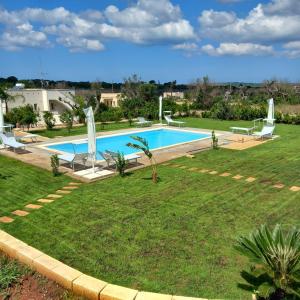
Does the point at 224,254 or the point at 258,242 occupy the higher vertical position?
the point at 258,242

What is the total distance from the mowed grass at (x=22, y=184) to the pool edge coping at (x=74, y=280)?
2702 mm

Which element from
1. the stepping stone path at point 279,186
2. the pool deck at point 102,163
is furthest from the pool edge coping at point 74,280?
the stepping stone path at point 279,186

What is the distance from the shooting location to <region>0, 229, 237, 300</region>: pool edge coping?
157 inches

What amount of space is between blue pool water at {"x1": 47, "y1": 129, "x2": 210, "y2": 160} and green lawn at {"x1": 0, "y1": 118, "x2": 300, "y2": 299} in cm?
568

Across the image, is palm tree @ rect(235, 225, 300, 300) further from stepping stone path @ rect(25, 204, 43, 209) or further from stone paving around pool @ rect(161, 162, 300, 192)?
stepping stone path @ rect(25, 204, 43, 209)

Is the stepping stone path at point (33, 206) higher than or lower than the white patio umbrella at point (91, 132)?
lower

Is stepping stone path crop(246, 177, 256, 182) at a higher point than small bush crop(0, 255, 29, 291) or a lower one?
lower

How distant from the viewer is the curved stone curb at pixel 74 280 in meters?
3.99

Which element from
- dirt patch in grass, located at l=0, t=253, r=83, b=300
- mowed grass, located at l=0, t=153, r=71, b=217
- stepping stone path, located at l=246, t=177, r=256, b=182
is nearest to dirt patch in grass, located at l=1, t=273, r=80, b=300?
dirt patch in grass, located at l=0, t=253, r=83, b=300

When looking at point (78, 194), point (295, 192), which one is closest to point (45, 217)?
point (78, 194)

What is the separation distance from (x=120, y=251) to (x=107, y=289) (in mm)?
1477

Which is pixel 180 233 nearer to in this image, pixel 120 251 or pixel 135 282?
pixel 120 251

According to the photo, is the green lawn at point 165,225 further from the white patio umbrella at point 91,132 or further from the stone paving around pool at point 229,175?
the white patio umbrella at point 91,132

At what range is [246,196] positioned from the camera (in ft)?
27.3
